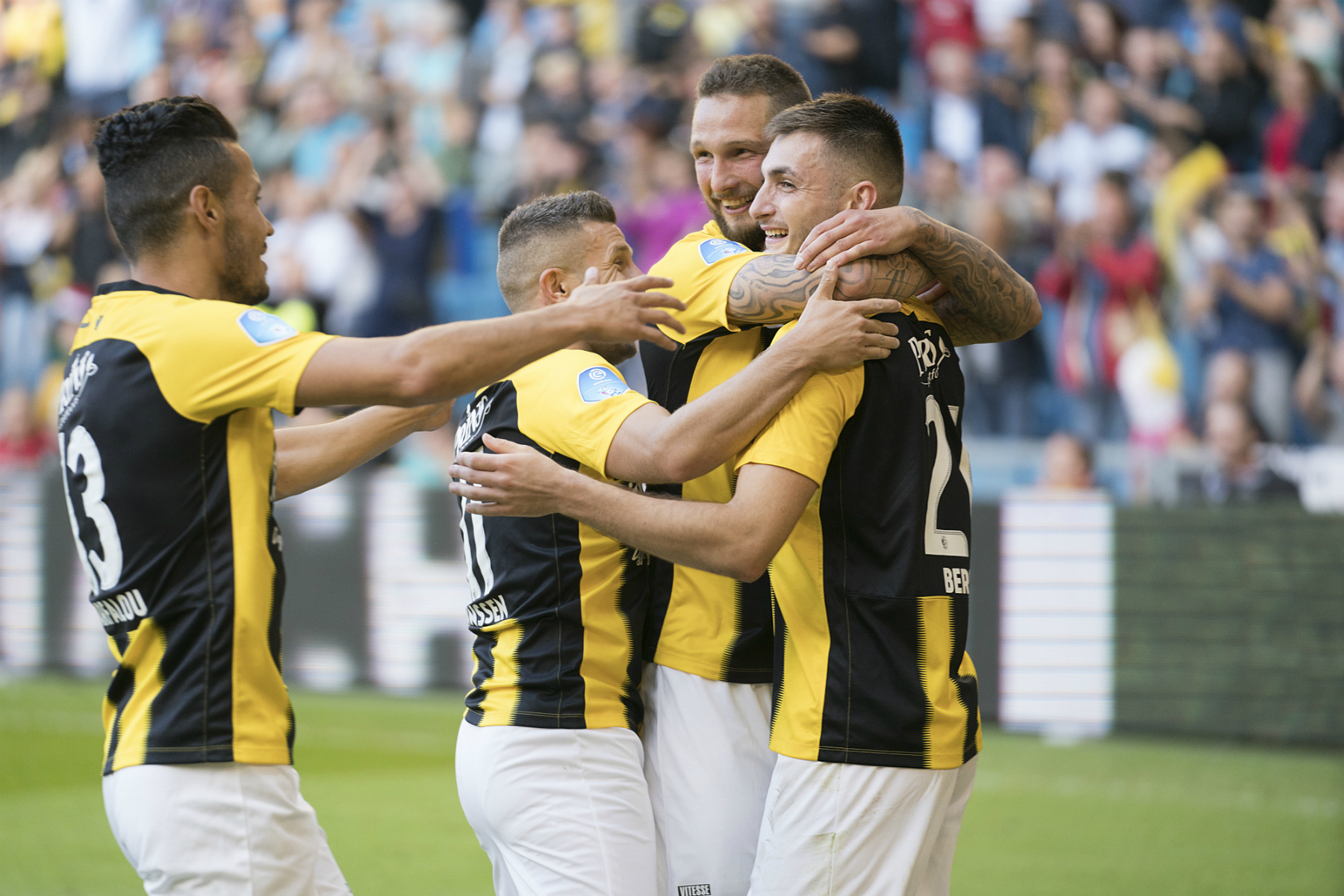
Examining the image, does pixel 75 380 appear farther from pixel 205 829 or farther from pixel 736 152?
pixel 736 152

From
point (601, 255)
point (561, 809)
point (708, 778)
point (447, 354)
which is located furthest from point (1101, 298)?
point (447, 354)

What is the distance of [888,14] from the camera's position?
39.3 ft

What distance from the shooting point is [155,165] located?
9.98 feet

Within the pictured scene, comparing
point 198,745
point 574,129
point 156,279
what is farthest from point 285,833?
point 574,129

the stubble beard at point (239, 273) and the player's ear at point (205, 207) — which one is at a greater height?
the player's ear at point (205, 207)

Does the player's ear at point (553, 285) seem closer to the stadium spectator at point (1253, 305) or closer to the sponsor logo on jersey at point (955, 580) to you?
the sponsor logo on jersey at point (955, 580)

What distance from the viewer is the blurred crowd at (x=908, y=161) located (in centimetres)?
1004

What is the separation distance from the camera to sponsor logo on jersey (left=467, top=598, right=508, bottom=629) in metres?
3.25

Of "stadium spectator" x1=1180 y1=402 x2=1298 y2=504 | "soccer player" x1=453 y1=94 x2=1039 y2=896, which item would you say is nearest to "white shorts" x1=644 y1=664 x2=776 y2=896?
"soccer player" x1=453 y1=94 x2=1039 y2=896

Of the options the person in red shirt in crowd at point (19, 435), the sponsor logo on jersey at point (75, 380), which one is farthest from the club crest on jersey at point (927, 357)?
the person in red shirt in crowd at point (19, 435)

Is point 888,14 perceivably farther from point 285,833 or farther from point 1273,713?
point 285,833

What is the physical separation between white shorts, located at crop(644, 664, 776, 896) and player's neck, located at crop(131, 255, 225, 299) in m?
1.46

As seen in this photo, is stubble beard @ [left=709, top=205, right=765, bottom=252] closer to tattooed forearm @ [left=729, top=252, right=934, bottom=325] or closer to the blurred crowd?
tattooed forearm @ [left=729, top=252, right=934, bottom=325]

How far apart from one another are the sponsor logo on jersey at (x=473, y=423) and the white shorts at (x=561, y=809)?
0.72m
